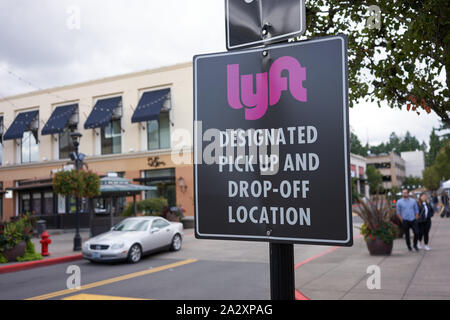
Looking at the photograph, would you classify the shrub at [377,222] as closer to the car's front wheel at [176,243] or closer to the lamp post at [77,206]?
the car's front wheel at [176,243]

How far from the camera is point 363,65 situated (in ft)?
14.4

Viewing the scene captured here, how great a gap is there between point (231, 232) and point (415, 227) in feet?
38.2

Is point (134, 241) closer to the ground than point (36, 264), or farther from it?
farther from it

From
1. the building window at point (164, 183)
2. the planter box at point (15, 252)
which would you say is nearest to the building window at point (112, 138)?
the building window at point (164, 183)

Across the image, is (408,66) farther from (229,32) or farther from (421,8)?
(229,32)

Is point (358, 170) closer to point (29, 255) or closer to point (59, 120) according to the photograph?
point (59, 120)

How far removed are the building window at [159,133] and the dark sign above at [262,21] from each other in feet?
106

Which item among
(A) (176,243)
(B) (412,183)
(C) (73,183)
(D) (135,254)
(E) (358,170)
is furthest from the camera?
(B) (412,183)

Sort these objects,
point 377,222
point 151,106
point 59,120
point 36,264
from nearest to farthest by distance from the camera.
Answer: point 377,222 → point 36,264 → point 151,106 → point 59,120

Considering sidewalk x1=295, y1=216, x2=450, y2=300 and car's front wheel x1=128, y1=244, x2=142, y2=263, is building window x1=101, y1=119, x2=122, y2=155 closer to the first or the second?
car's front wheel x1=128, y1=244, x2=142, y2=263

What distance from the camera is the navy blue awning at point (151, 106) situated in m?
32.3

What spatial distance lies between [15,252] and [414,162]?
4780 inches

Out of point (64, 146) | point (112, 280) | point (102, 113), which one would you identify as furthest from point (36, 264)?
point (64, 146)

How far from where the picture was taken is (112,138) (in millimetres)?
36906
